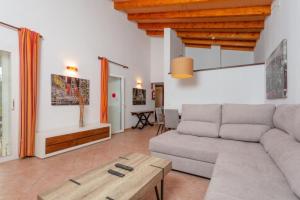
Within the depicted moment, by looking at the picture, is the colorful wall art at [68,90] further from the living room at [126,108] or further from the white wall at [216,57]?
the white wall at [216,57]

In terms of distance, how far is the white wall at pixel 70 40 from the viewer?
3186 mm

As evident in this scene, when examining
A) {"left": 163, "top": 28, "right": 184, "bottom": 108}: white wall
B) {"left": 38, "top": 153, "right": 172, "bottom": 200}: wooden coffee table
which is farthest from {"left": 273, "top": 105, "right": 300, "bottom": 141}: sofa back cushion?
{"left": 163, "top": 28, "right": 184, "bottom": 108}: white wall

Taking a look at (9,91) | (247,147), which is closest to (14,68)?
(9,91)

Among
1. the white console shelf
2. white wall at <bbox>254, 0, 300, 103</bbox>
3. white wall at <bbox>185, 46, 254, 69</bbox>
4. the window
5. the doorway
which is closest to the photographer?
white wall at <bbox>254, 0, 300, 103</bbox>

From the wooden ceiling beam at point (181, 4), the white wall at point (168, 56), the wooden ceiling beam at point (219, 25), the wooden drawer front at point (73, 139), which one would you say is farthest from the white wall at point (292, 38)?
the wooden drawer front at point (73, 139)

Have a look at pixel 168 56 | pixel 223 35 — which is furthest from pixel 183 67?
pixel 223 35

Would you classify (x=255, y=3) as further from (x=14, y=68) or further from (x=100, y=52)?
(x=14, y=68)

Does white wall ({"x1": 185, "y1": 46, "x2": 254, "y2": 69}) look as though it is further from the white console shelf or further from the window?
the window

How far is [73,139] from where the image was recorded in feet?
12.0

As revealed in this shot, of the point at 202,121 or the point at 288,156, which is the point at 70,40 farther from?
the point at 288,156

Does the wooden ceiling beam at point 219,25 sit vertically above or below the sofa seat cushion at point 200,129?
above

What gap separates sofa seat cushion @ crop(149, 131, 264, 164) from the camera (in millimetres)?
2193

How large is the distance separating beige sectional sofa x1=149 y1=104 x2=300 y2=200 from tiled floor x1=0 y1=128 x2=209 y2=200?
10.9 inches

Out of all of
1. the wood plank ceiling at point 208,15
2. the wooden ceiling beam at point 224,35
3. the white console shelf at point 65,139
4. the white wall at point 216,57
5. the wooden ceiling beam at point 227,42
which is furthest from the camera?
the white wall at point 216,57
